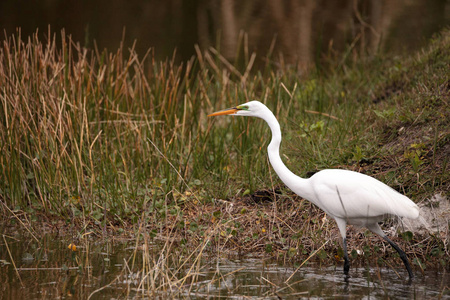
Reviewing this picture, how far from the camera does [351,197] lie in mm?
4570

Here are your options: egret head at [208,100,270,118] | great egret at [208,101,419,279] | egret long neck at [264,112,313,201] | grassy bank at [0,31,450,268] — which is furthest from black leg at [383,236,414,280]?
egret head at [208,100,270,118]

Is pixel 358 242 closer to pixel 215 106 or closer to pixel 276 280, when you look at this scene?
pixel 276 280

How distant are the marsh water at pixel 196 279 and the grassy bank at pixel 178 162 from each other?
0.25 metres

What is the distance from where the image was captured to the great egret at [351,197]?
4508 mm

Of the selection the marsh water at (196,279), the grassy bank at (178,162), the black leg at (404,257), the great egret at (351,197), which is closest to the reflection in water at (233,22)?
the grassy bank at (178,162)

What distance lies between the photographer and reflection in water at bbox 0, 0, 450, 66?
42.3ft

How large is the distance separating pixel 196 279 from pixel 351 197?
1269 mm

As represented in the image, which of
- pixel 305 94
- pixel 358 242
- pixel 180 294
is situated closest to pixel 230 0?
pixel 305 94

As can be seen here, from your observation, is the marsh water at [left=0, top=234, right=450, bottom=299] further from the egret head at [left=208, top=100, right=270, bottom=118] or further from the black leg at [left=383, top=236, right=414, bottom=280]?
the egret head at [left=208, top=100, right=270, bottom=118]

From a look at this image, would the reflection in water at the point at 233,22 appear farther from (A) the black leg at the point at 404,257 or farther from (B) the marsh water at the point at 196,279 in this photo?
(B) the marsh water at the point at 196,279

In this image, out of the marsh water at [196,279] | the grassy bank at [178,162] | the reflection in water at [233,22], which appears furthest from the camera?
the reflection in water at [233,22]

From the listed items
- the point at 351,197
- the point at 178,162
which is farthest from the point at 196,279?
the point at 178,162

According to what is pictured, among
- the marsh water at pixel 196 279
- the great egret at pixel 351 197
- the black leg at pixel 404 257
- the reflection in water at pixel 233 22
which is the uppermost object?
the reflection in water at pixel 233 22

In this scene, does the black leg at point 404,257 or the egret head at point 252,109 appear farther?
the egret head at point 252,109
